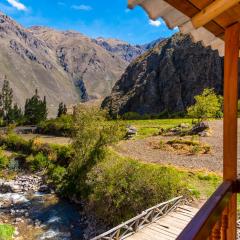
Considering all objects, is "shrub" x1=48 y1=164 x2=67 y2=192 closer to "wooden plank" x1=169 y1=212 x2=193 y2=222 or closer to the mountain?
"wooden plank" x1=169 y1=212 x2=193 y2=222

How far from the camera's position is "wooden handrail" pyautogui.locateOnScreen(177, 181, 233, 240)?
6.59 feet

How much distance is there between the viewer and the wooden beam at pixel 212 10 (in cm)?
297

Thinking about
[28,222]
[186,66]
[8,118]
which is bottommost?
[28,222]

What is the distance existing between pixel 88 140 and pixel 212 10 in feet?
82.4

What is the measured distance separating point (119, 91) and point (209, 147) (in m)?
103

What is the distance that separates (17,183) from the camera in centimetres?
3108

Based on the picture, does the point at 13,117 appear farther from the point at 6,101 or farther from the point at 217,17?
the point at 217,17

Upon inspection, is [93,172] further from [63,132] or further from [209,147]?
[63,132]

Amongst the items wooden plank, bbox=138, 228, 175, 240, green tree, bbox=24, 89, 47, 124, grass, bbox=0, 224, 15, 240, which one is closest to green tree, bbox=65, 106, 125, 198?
grass, bbox=0, 224, 15, 240

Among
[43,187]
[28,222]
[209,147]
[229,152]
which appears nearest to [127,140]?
[209,147]

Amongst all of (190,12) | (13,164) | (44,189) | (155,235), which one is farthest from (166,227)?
(13,164)

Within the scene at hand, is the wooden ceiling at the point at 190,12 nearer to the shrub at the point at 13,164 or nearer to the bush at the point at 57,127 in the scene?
the shrub at the point at 13,164

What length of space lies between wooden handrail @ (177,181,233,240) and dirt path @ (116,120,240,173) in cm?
2395

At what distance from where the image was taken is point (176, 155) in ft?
106
